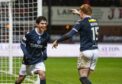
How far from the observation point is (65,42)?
110 ft

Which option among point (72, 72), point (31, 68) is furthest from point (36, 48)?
point (72, 72)

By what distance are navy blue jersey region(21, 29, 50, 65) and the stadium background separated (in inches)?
130

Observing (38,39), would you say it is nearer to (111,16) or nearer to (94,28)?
(94,28)

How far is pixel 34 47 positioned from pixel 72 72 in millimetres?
8851

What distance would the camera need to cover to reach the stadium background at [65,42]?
61.3ft

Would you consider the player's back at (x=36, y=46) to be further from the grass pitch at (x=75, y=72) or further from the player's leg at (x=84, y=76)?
the grass pitch at (x=75, y=72)

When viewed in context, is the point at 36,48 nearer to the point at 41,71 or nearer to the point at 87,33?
the point at 41,71

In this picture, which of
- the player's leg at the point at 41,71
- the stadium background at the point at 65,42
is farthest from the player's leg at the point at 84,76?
the stadium background at the point at 65,42

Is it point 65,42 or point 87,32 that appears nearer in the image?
point 87,32

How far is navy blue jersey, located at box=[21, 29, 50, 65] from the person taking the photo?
13.0 metres

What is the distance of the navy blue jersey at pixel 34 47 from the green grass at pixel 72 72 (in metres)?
4.38

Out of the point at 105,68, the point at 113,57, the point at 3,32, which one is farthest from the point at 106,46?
→ the point at 3,32

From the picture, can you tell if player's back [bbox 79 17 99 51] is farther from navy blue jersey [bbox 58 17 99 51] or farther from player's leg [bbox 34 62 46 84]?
player's leg [bbox 34 62 46 84]

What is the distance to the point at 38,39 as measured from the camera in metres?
13.0
